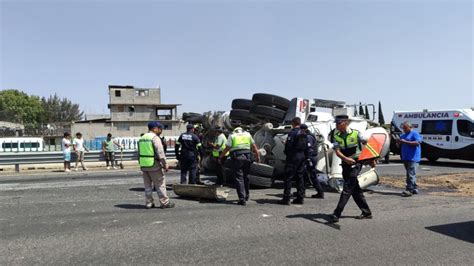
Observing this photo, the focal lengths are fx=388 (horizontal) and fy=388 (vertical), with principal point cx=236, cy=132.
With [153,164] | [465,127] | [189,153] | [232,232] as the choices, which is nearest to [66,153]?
[189,153]

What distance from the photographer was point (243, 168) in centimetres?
781

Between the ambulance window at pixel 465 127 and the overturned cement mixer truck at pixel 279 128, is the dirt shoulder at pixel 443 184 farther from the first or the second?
the ambulance window at pixel 465 127

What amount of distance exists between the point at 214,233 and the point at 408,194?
16.7 ft

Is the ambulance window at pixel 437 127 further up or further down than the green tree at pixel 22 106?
further down

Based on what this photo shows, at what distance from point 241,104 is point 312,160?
4121 mm

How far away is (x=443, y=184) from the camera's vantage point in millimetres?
10562

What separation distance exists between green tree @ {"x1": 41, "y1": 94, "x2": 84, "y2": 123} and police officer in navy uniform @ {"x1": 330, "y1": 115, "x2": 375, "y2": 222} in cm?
9332

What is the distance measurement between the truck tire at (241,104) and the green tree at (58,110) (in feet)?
286

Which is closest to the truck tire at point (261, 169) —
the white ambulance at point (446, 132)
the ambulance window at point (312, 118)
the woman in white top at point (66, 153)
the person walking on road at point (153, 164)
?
the ambulance window at point (312, 118)

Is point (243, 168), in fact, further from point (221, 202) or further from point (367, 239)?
point (367, 239)

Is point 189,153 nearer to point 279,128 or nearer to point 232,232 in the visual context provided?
point 279,128

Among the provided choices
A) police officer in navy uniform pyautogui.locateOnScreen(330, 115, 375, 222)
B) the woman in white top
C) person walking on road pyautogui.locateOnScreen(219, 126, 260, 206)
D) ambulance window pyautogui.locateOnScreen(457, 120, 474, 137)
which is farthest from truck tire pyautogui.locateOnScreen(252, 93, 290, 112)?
ambulance window pyautogui.locateOnScreen(457, 120, 474, 137)

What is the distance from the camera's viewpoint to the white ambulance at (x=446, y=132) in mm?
15906

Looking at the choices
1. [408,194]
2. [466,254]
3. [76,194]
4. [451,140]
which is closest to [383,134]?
[408,194]
